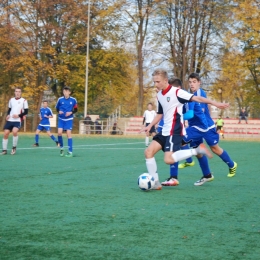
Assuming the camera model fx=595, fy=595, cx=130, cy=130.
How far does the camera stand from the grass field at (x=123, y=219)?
4.84 m

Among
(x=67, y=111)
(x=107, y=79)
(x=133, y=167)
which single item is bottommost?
(x=133, y=167)

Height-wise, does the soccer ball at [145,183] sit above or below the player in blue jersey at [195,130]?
below

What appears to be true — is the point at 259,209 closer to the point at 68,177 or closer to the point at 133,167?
the point at 68,177

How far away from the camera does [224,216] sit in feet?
21.4

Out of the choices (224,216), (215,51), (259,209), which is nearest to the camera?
(224,216)

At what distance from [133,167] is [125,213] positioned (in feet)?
22.1

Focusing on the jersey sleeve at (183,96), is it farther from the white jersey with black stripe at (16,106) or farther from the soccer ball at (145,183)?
the white jersey with black stripe at (16,106)

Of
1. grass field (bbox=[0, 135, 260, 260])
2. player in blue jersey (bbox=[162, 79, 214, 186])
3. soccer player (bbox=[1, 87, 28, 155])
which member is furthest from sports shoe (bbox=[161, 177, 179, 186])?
soccer player (bbox=[1, 87, 28, 155])

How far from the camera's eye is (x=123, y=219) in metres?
6.21

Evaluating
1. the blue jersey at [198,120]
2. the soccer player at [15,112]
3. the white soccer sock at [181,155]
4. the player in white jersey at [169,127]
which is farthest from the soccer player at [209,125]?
the soccer player at [15,112]

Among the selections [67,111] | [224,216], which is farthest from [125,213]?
[67,111]

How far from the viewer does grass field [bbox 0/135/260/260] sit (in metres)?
4.84

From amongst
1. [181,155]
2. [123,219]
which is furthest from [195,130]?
[123,219]

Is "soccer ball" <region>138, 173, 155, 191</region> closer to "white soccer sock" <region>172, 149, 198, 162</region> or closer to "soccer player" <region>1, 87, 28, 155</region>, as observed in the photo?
"white soccer sock" <region>172, 149, 198, 162</region>
